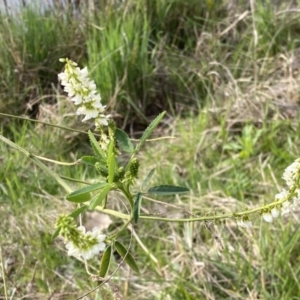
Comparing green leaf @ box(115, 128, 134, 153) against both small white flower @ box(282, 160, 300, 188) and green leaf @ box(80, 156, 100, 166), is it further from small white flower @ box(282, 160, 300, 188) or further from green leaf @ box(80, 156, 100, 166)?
small white flower @ box(282, 160, 300, 188)

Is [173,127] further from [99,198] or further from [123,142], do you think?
[99,198]

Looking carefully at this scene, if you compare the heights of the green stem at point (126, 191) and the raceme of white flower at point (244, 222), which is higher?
the green stem at point (126, 191)

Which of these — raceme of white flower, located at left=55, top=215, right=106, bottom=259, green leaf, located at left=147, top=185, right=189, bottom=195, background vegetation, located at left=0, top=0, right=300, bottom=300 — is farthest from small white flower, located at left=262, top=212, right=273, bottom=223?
background vegetation, located at left=0, top=0, right=300, bottom=300

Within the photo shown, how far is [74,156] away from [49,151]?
0.09 metres

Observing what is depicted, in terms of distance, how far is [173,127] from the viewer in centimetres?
215

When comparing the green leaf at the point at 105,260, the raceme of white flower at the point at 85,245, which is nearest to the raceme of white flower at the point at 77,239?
the raceme of white flower at the point at 85,245

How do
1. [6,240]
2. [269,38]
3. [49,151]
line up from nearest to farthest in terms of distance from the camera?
[6,240], [49,151], [269,38]

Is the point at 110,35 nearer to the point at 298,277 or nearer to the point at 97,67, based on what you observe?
the point at 97,67

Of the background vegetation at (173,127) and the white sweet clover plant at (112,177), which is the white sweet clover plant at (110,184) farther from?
the background vegetation at (173,127)

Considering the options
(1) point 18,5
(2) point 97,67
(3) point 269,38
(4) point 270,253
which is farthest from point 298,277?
(1) point 18,5

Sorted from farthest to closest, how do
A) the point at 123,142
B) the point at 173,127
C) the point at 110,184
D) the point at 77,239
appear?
the point at 173,127 < the point at 123,142 < the point at 110,184 < the point at 77,239

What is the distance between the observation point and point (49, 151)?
2025 millimetres

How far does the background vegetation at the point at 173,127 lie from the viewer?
1457 mm

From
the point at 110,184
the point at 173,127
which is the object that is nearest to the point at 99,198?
the point at 110,184
